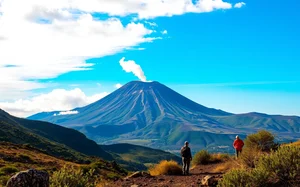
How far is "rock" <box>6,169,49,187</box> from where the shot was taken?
9.90 m

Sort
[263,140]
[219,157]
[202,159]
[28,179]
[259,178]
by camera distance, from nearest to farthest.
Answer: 1. [28,179]
2. [259,178]
3. [263,140]
4. [202,159]
5. [219,157]

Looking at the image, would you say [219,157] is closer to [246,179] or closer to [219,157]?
[219,157]

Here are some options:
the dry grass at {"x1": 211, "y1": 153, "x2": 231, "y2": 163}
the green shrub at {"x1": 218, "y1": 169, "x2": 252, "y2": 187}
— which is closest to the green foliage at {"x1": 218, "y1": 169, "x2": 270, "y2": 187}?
the green shrub at {"x1": 218, "y1": 169, "x2": 252, "y2": 187}

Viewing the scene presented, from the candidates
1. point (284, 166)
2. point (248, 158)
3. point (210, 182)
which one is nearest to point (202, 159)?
point (248, 158)

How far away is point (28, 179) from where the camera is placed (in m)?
10.0

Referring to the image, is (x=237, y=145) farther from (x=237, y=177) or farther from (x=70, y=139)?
(x=70, y=139)

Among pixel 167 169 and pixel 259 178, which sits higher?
pixel 259 178

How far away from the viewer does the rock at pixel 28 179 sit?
9.90 meters

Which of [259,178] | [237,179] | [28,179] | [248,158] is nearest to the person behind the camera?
[28,179]

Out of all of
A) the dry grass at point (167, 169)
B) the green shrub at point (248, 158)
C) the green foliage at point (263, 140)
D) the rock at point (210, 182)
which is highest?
the green foliage at point (263, 140)

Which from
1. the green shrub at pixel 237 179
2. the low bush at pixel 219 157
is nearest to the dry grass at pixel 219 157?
the low bush at pixel 219 157

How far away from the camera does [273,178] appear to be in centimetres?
1295

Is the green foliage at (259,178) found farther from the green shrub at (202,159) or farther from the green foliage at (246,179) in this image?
the green shrub at (202,159)

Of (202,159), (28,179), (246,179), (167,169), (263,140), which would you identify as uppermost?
(263,140)
